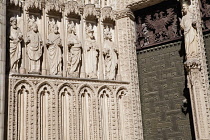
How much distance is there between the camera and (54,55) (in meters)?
8.64

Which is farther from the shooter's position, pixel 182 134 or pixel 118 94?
pixel 118 94

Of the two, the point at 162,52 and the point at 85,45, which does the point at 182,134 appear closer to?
the point at 162,52

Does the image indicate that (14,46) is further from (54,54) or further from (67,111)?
(67,111)

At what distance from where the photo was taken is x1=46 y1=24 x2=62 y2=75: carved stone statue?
8562mm

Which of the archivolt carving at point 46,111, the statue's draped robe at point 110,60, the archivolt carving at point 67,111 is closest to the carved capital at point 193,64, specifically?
the statue's draped robe at point 110,60

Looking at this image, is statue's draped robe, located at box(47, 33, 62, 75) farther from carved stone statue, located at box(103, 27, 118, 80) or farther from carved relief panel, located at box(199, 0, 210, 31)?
carved relief panel, located at box(199, 0, 210, 31)

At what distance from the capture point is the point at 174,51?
9062 mm

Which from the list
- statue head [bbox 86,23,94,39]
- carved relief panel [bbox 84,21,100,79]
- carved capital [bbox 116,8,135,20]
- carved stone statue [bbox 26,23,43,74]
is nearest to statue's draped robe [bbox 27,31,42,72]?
carved stone statue [bbox 26,23,43,74]

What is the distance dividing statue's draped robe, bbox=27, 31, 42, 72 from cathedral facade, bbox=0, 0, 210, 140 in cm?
2

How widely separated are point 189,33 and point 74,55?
2873mm

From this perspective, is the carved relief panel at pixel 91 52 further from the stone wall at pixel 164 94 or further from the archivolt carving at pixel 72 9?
the stone wall at pixel 164 94

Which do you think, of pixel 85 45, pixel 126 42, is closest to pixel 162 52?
pixel 126 42

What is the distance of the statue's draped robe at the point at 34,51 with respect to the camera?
8.32 metres

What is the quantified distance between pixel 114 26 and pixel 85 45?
1.19 m
